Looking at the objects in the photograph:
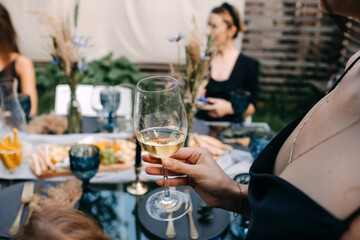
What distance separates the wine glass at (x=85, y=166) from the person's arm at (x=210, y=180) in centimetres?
35

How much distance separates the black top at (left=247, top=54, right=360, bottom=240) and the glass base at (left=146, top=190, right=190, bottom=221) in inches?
12.1

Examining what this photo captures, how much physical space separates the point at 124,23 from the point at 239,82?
257cm

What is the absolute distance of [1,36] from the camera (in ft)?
8.86

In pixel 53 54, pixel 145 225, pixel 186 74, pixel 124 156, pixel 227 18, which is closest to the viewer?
pixel 145 225

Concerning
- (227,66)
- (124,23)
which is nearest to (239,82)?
(227,66)

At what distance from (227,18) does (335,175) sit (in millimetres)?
2506

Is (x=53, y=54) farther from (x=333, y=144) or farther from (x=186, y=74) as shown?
(x=333, y=144)

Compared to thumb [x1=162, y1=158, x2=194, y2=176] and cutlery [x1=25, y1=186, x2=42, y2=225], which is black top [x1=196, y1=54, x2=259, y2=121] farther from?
thumb [x1=162, y1=158, x2=194, y2=176]

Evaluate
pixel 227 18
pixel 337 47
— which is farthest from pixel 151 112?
pixel 337 47

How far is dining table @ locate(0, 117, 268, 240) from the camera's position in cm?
112

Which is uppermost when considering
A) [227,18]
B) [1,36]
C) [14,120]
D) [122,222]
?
[227,18]

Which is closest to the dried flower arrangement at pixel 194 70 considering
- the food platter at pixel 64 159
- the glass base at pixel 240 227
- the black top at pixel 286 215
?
the food platter at pixel 64 159

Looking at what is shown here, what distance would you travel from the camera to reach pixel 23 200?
1265 mm

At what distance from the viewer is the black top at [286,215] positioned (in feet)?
2.06
